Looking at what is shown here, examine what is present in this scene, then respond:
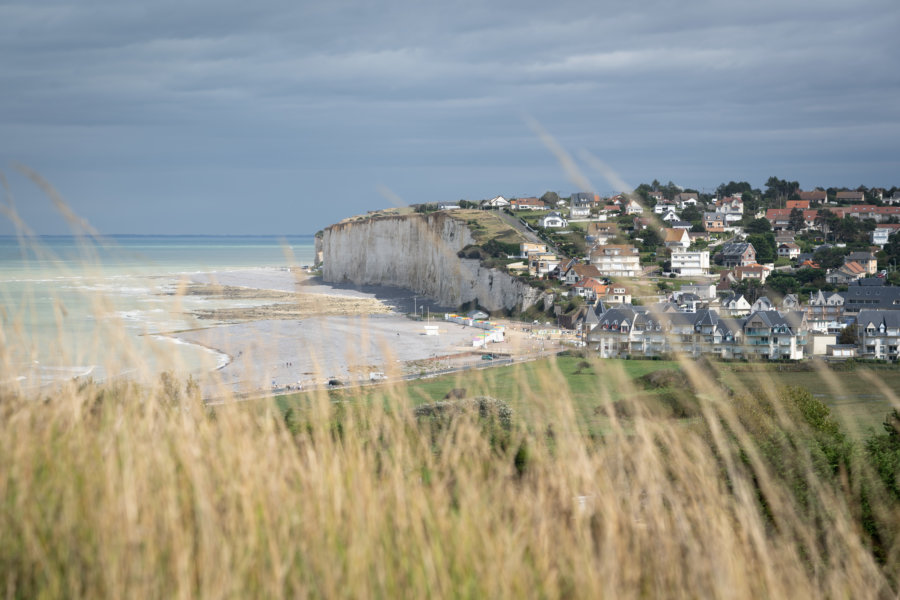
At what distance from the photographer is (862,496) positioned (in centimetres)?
880

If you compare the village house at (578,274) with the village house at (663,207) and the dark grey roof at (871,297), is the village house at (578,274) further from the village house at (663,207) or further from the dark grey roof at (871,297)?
the village house at (663,207)

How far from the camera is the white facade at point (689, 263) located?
194 ft

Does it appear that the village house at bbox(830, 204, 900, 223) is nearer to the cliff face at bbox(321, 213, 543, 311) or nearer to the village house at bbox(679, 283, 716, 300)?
the village house at bbox(679, 283, 716, 300)

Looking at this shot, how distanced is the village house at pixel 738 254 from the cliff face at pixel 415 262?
17974mm

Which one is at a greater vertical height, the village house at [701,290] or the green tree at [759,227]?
the green tree at [759,227]

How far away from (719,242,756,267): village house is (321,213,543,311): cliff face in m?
18.0

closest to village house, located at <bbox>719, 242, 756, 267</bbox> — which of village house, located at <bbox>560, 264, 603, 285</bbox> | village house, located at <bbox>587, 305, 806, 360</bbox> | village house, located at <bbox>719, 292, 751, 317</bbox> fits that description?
village house, located at <bbox>560, 264, 603, 285</bbox>

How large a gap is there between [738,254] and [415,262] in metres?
26.1

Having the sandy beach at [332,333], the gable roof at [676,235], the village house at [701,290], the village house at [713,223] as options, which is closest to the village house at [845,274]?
the village house at [701,290]

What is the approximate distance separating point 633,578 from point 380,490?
78 centimetres

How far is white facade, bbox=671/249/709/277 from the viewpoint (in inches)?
2334

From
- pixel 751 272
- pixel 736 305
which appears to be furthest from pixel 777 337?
pixel 751 272

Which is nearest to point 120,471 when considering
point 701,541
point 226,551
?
point 226,551

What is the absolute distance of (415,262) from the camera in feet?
239
